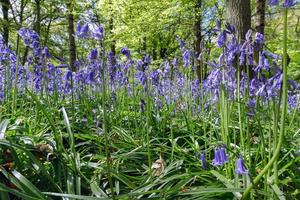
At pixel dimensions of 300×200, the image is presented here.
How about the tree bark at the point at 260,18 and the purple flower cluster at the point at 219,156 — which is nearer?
the purple flower cluster at the point at 219,156

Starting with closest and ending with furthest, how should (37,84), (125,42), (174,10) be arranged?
(37,84) < (174,10) < (125,42)

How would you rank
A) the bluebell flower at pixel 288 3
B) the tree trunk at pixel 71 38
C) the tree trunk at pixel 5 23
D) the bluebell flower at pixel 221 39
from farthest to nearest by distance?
1. the tree trunk at pixel 5 23
2. the tree trunk at pixel 71 38
3. the bluebell flower at pixel 221 39
4. the bluebell flower at pixel 288 3

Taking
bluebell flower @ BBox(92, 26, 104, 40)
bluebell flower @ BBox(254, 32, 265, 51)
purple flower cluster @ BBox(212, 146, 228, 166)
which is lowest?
purple flower cluster @ BBox(212, 146, 228, 166)

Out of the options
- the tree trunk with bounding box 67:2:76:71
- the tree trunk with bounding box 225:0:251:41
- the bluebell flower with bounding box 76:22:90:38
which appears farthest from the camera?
the tree trunk with bounding box 67:2:76:71

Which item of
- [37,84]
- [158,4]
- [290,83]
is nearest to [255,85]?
[290,83]

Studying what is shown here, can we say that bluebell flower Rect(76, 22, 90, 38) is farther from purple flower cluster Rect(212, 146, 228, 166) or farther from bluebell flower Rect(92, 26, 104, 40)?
purple flower cluster Rect(212, 146, 228, 166)

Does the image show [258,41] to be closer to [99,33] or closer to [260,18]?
[99,33]

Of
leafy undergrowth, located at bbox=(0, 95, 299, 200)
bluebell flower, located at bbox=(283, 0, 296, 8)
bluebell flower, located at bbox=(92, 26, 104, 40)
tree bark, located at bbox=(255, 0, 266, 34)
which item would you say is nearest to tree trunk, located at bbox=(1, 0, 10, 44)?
tree bark, located at bbox=(255, 0, 266, 34)

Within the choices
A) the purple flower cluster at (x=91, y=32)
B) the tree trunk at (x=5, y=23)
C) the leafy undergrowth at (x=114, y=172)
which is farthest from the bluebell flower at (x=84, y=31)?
the tree trunk at (x=5, y=23)

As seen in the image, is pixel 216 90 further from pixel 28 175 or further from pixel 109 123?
pixel 28 175

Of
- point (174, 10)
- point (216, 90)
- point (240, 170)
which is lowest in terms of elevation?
point (240, 170)

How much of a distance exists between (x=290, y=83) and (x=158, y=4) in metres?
13.3

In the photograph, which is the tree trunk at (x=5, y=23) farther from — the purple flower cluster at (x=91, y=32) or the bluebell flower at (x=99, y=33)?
the bluebell flower at (x=99, y=33)

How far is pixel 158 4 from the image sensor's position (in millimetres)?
14680
